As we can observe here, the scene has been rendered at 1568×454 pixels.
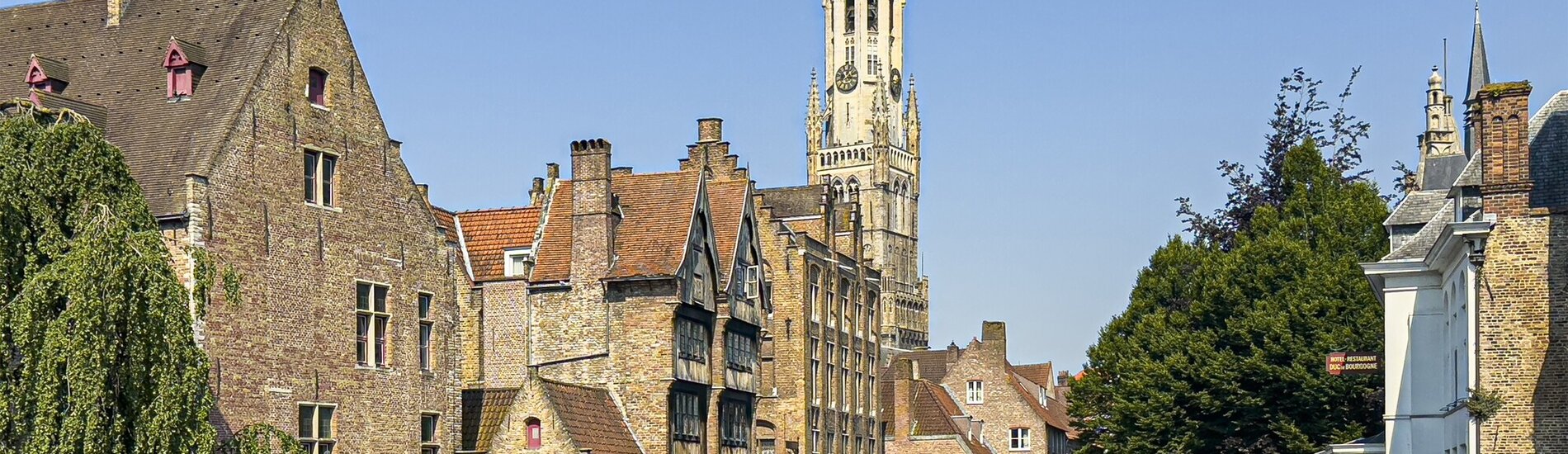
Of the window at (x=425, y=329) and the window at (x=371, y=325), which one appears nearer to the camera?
the window at (x=371, y=325)

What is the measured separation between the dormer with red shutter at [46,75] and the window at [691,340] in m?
15.3

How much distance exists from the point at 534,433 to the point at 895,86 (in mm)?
144186

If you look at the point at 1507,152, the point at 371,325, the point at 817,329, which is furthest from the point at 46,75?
the point at 817,329

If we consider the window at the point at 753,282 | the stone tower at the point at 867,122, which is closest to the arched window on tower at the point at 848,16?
the stone tower at the point at 867,122

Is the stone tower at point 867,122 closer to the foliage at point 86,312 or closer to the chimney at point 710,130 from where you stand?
the chimney at point 710,130

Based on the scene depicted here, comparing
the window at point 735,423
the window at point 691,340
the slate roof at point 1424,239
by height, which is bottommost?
the window at point 735,423

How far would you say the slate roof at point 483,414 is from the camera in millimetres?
44094

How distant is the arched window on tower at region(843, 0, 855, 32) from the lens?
185m

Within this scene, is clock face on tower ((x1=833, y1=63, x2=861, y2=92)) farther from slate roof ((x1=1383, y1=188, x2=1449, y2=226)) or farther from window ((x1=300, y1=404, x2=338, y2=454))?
window ((x1=300, y1=404, x2=338, y2=454))

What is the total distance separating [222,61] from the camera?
38500 millimetres

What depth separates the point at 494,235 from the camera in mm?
50750

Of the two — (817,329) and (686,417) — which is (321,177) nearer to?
(686,417)

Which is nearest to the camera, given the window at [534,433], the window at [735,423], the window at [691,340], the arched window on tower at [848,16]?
the window at [534,433]

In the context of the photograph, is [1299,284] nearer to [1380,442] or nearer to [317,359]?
[1380,442]
